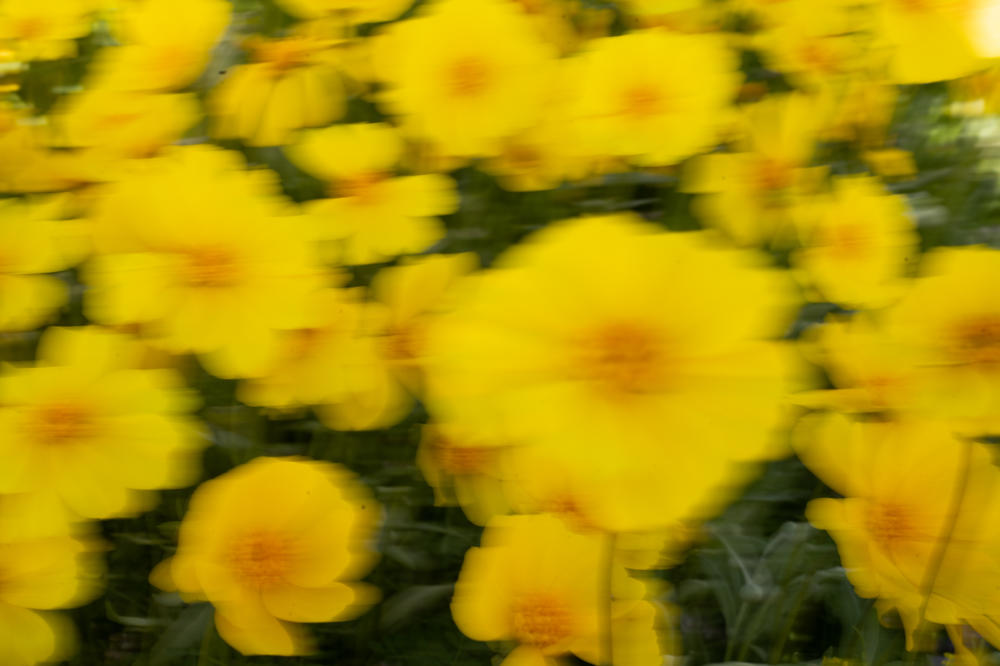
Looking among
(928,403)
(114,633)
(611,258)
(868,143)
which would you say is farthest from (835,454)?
(114,633)

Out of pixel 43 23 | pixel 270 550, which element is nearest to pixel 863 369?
pixel 270 550

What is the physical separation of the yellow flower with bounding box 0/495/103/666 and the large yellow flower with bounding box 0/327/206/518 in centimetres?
1

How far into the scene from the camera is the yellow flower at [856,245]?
0.52 m

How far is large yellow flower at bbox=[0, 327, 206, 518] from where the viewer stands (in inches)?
15.9

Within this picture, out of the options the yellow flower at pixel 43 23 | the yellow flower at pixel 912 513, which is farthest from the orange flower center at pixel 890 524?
the yellow flower at pixel 43 23

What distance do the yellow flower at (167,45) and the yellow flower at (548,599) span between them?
12.0 inches

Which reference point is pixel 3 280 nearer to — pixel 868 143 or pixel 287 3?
pixel 287 3

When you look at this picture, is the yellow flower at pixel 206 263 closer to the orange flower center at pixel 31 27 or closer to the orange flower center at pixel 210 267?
the orange flower center at pixel 210 267

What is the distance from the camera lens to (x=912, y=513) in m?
0.42

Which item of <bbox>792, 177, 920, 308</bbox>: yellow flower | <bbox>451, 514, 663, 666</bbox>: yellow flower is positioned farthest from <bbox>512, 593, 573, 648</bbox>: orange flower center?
<bbox>792, 177, 920, 308</bbox>: yellow flower

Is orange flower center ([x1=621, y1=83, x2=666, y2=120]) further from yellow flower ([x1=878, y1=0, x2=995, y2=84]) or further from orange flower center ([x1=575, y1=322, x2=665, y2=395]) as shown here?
orange flower center ([x1=575, y1=322, x2=665, y2=395])

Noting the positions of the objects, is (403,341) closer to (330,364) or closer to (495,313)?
(330,364)

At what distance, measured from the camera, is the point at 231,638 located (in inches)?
16.2

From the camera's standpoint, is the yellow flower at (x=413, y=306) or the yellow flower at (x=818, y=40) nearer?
the yellow flower at (x=413, y=306)
